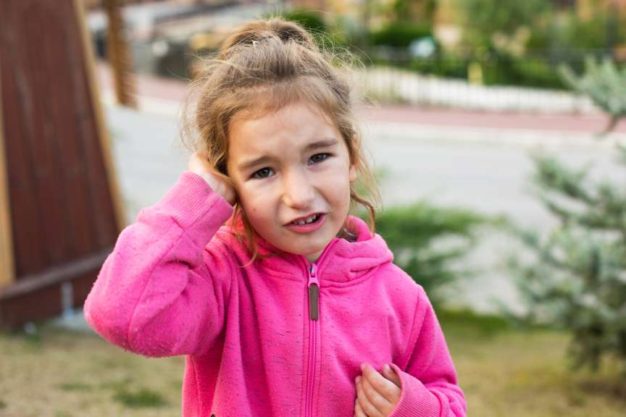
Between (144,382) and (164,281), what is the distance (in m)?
3.57

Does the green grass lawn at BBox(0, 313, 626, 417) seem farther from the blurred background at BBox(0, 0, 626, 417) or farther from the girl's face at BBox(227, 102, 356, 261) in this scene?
the girl's face at BBox(227, 102, 356, 261)

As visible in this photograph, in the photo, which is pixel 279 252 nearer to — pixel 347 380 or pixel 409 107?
pixel 347 380

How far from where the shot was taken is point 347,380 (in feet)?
7.16

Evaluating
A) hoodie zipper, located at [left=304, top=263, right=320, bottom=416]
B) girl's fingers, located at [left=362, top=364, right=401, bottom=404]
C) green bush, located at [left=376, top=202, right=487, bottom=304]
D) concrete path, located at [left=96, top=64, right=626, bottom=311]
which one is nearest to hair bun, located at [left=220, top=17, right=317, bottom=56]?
hoodie zipper, located at [left=304, top=263, right=320, bottom=416]

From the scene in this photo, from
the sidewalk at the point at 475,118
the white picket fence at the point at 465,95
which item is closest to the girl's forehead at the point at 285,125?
the sidewalk at the point at 475,118

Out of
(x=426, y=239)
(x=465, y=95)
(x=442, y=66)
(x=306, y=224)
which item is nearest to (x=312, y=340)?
(x=306, y=224)

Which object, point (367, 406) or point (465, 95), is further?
point (465, 95)

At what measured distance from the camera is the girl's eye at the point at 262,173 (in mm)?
2135

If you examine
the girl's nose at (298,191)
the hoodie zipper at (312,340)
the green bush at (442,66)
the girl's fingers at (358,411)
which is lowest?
the green bush at (442,66)

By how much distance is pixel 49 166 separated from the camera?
6.33 m

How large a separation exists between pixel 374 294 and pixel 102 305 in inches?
20.4

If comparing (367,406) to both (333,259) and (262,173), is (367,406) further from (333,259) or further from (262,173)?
(262,173)

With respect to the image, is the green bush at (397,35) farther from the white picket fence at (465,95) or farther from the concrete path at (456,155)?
the concrete path at (456,155)

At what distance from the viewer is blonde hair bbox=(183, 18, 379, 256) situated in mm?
2139
